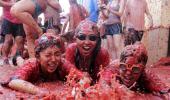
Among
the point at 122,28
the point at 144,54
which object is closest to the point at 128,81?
the point at 144,54

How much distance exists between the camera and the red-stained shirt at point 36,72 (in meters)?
5.36

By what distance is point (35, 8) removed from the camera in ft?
23.7

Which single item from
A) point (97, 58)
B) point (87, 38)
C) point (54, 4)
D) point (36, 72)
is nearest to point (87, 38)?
point (87, 38)

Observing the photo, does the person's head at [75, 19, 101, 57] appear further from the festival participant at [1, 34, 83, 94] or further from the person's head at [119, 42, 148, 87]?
Answer: the person's head at [119, 42, 148, 87]

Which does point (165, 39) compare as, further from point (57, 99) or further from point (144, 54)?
point (57, 99)

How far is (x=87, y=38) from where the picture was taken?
19.0ft

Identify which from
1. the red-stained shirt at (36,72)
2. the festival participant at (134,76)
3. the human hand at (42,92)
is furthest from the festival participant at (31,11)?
the human hand at (42,92)

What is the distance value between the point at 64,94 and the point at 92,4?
19.4 feet

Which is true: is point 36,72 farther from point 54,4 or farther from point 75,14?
point 75,14

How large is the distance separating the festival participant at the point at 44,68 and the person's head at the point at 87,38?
34 cm

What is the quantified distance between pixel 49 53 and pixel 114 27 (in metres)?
3.59

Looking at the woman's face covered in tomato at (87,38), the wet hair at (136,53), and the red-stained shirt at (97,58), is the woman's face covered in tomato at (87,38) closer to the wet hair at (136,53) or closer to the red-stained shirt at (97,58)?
the red-stained shirt at (97,58)

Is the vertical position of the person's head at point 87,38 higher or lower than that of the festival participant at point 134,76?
higher

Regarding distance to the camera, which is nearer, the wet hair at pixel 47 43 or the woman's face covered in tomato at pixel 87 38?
the wet hair at pixel 47 43
